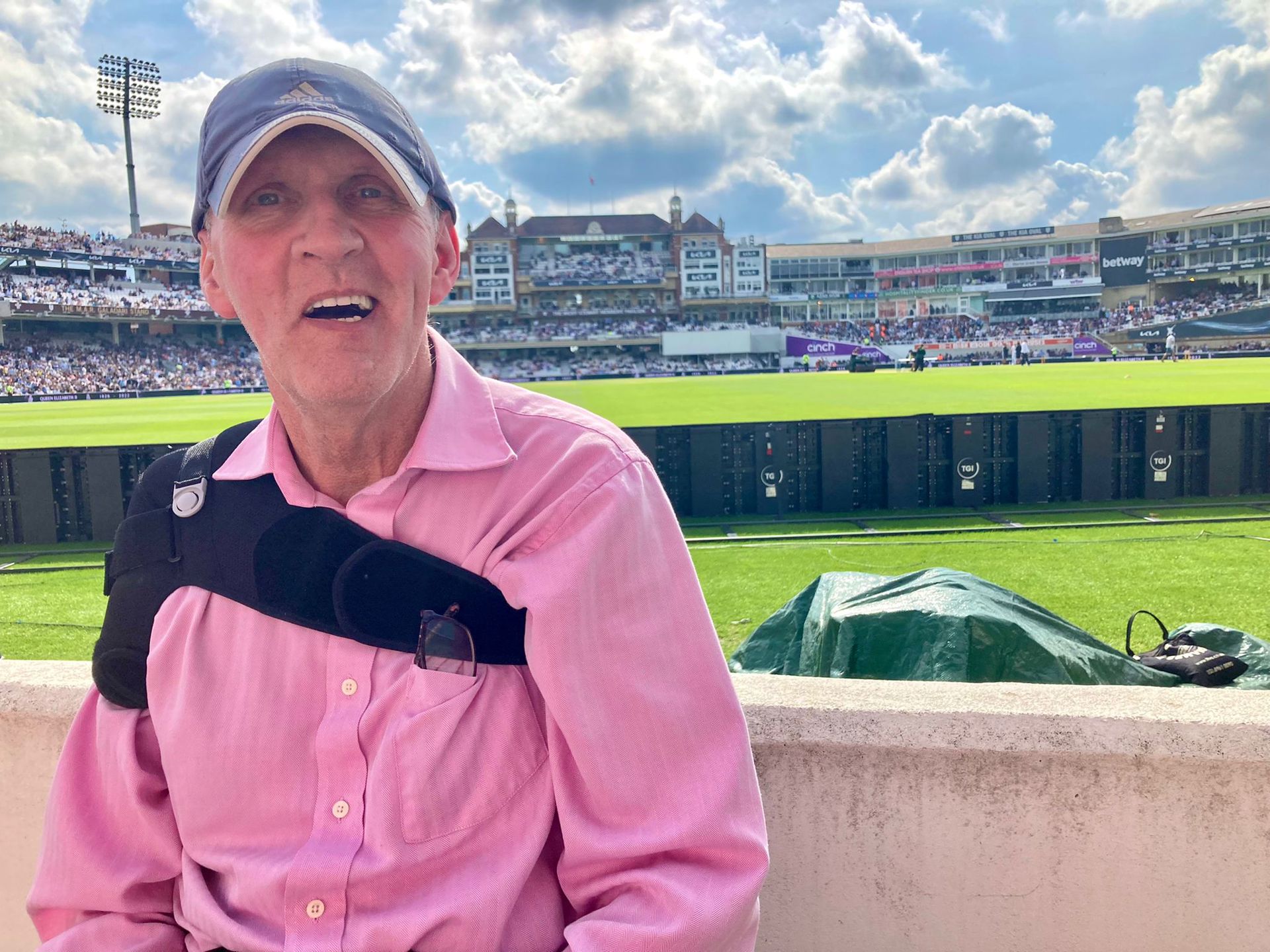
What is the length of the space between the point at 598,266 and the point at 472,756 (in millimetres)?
98734

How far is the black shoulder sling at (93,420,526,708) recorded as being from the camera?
5.04ft

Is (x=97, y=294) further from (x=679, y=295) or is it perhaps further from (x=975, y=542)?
(x=975, y=542)

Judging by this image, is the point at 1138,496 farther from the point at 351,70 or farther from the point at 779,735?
the point at 351,70

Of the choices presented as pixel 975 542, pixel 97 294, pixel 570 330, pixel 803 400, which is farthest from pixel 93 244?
pixel 975 542

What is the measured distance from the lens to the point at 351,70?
157 cm

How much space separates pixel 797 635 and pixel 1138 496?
11.7m

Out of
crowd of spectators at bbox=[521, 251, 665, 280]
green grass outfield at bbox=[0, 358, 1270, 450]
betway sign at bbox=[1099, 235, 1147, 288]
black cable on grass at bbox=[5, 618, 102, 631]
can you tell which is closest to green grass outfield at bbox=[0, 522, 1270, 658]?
black cable on grass at bbox=[5, 618, 102, 631]

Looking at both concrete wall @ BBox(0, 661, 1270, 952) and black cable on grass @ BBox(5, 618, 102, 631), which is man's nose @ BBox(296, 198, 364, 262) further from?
black cable on grass @ BBox(5, 618, 102, 631)

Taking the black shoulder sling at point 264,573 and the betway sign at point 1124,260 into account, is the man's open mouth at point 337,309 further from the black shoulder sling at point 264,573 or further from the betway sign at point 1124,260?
the betway sign at point 1124,260

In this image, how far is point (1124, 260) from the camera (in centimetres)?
8944

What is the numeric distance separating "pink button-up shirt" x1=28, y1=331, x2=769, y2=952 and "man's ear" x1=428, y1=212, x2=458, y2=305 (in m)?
0.20

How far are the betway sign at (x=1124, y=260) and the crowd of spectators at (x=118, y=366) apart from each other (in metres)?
77.0

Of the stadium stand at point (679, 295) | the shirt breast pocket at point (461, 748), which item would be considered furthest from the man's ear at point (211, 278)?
the stadium stand at point (679, 295)

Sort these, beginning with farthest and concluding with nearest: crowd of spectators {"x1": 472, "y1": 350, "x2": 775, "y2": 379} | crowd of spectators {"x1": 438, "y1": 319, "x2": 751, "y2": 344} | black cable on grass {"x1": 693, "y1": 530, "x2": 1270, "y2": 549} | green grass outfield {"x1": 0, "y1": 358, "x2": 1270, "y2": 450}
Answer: crowd of spectators {"x1": 438, "y1": 319, "x2": 751, "y2": 344}
crowd of spectators {"x1": 472, "y1": 350, "x2": 775, "y2": 379}
green grass outfield {"x1": 0, "y1": 358, "x2": 1270, "y2": 450}
black cable on grass {"x1": 693, "y1": 530, "x2": 1270, "y2": 549}
